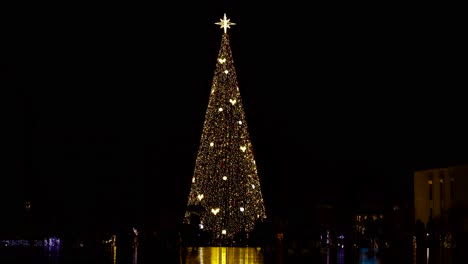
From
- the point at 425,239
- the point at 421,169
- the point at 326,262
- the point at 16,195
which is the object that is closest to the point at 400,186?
the point at 421,169

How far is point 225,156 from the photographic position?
38750mm

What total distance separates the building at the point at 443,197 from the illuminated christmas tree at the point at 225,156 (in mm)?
11076

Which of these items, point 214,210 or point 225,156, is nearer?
point 225,156

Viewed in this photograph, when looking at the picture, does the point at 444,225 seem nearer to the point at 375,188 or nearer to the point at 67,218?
the point at 375,188

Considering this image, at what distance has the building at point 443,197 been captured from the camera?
1898 inches

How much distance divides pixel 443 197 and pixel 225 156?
1644 centimetres

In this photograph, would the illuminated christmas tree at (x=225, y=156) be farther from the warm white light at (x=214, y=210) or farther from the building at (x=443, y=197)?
the building at (x=443, y=197)

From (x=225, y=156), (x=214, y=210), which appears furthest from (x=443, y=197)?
(x=225, y=156)

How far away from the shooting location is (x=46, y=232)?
137 feet

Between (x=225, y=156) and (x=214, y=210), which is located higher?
(x=225, y=156)

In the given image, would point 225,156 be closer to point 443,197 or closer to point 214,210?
point 214,210

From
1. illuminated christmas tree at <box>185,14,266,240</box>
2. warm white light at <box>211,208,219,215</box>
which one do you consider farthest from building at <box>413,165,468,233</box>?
warm white light at <box>211,208,219,215</box>

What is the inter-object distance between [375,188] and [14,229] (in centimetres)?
1869

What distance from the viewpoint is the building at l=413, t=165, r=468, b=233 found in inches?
1898
